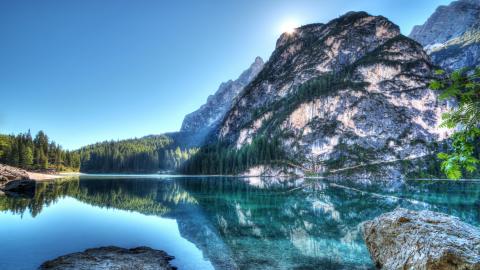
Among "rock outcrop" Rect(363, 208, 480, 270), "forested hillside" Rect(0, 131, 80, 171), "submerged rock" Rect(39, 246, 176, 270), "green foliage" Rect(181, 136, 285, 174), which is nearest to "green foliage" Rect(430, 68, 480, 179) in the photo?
"rock outcrop" Rect(363, 208, 480, 270)

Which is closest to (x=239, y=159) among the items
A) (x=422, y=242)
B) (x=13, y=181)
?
(x=13, y=181)

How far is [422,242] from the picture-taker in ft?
32.7

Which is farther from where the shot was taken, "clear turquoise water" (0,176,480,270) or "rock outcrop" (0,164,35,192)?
"rock outcrop" (0,164,35,192)

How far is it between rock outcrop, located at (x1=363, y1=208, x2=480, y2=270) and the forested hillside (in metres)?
131

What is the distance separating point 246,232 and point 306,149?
158 metres

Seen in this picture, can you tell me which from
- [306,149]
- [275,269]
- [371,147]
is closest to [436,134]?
[371,147]

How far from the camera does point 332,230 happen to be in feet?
90.6

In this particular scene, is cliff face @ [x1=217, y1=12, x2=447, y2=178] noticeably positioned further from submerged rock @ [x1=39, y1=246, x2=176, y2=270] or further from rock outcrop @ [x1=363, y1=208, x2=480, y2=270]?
submerged rock @ [x1=39, y1=246, x2=176, y2=270]

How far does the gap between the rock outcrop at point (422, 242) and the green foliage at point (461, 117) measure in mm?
4403

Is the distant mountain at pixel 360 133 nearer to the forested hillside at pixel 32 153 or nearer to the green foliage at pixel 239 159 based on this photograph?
the green foliage at pixel 239 159

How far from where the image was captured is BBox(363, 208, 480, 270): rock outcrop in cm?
822

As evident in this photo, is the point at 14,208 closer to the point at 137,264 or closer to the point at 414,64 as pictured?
the point at 137,264

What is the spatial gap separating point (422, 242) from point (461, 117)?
640 cm

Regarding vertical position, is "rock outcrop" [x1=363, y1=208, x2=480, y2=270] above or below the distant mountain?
below
